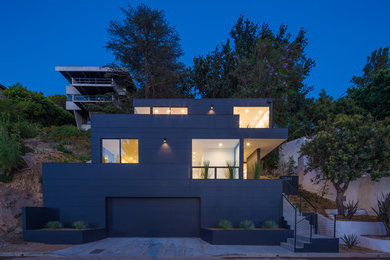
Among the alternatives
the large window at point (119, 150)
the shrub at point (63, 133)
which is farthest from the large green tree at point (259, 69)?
the shrub at point (63, 133)

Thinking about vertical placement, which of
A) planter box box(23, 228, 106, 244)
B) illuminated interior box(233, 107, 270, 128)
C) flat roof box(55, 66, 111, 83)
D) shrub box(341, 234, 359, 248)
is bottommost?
shrub box(341, 234, 359, 248)

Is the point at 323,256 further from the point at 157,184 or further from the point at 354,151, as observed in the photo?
the point at 157,184

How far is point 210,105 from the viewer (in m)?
12.0

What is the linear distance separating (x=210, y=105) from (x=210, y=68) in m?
9.63

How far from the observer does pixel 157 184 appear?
29.1 feet

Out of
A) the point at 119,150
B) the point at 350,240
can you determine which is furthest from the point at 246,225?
the point at 119,150

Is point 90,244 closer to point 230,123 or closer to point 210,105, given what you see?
point 230,123

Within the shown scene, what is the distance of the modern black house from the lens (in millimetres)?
8758

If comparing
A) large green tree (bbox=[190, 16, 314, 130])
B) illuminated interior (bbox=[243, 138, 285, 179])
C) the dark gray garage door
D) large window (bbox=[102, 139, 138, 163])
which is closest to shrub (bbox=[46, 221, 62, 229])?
the dark gray garage door

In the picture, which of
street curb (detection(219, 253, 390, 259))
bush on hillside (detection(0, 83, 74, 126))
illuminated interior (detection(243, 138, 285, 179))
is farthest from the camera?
bush on hillside (detection(0, 83, 74, 126))

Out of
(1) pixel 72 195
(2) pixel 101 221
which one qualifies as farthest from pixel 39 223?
(2) pixel 101 221

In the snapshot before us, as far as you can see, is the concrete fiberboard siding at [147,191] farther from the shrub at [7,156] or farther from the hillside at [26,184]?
the shrub at [7,156]

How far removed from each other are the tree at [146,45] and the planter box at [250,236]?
503 inches

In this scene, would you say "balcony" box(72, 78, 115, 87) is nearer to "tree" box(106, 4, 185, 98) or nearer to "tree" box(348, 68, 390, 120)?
"tree" box(106, 4, 185, 98)
